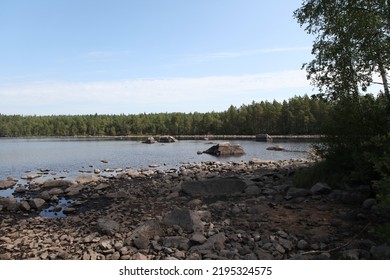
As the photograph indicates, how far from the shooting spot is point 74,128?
7254 inches

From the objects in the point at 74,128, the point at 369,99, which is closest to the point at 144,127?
the point at 74,128

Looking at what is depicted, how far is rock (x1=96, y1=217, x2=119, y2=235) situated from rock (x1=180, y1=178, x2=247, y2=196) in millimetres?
5769

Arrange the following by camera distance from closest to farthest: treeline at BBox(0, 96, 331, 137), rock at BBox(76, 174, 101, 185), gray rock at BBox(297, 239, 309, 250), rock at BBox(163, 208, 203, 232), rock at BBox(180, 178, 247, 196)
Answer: gray rock at BBox(297, 239, 309, 250)
rock at BBox(163, 208, 203, 232)
rock at BBox(180, 178, 247, 196)
rock at BBox(76, 174, 101, 185)
treeline at BBox(0, 96, 331, 137)

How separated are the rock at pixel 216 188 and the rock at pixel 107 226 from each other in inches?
227

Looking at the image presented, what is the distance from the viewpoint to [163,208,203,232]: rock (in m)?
11.8

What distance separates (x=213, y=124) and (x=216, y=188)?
128 metres

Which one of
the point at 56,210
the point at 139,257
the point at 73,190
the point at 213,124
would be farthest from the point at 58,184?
the point at 213,124

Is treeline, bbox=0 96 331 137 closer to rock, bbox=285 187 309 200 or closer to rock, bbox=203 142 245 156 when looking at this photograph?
rock, bbox=203 142 245 156

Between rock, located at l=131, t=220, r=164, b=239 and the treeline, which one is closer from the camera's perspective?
rock, located at l=131, t=220, r=164, b=239

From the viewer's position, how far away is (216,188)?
17734mm

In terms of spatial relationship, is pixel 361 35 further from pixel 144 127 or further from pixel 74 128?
pixel 74 128

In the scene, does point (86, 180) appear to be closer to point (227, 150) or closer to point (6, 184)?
point (6, 184)

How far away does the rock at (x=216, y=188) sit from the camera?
17.4 meters

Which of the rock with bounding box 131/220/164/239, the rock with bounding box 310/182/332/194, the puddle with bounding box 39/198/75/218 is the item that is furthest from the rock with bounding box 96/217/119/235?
the rock with bounding box 310/182/332/194
